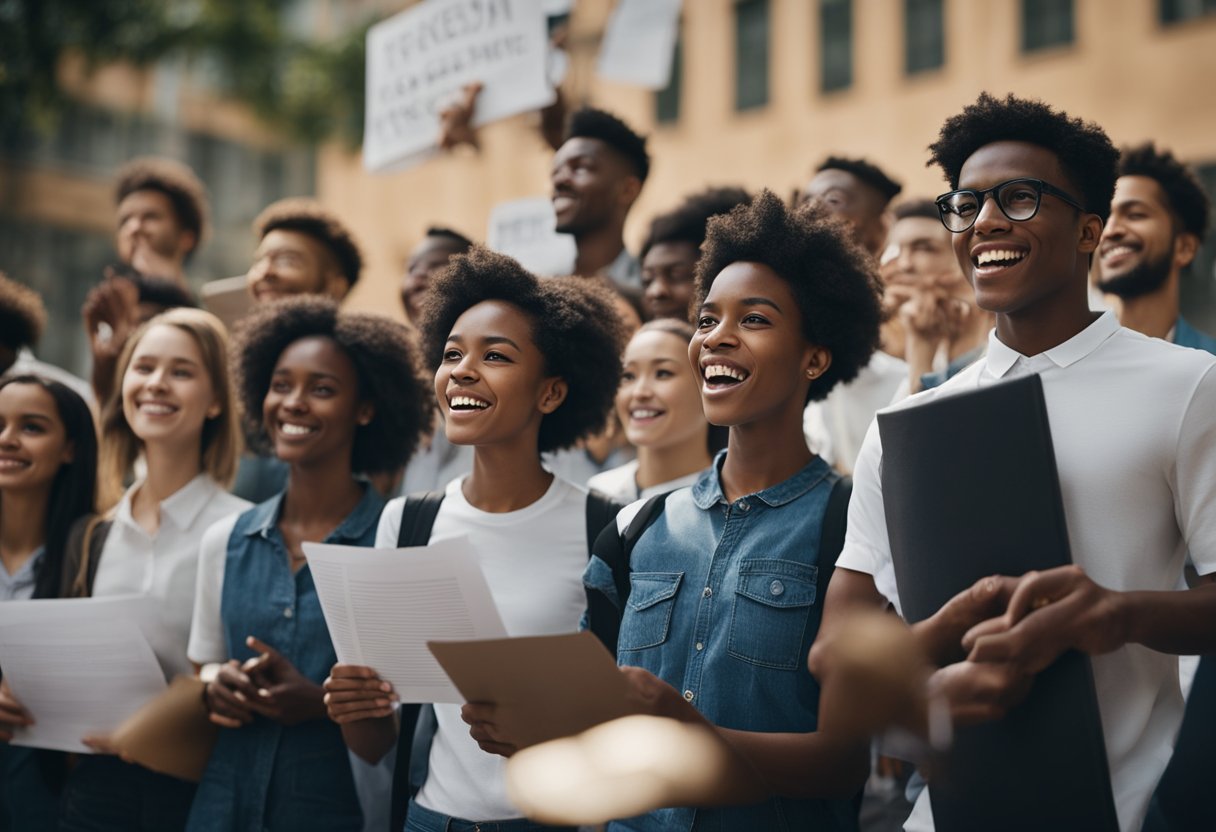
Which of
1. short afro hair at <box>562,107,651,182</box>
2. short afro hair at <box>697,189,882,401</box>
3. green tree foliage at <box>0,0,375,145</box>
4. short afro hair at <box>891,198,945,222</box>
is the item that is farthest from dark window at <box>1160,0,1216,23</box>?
short afro hair at <box>697,189,882,401</box>

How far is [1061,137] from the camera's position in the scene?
287cm

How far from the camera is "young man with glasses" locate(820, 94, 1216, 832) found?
2.33 m

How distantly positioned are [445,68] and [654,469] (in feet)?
9.15

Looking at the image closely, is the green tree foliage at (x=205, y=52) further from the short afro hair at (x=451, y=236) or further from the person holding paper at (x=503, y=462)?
the person holding paper at (x=503, y=462)

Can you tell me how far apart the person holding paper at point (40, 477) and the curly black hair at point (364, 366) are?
78cm

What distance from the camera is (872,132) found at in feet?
58.6

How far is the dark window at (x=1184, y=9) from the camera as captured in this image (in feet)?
48.0

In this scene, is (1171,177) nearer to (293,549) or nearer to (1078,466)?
(1078,466)

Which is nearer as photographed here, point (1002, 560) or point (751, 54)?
point (1002, 560)

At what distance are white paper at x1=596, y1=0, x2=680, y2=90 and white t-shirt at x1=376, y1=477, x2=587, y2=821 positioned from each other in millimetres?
3132

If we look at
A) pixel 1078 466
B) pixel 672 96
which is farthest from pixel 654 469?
pixel 672 96

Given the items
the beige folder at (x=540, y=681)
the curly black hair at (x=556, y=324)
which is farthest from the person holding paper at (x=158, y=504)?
the beige folder at (x=540, y=681)

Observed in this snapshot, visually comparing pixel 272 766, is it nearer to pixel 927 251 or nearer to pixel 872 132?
pixel 927 251

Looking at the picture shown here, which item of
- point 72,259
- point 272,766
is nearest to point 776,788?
point 272,766
